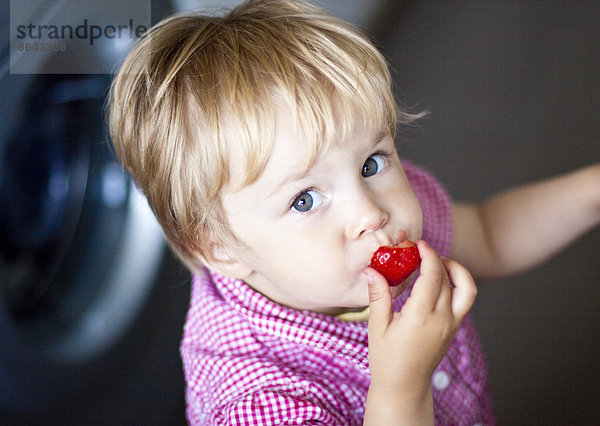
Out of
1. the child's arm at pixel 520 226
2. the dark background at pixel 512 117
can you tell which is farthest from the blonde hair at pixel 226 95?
the dark background at pixel 512 117

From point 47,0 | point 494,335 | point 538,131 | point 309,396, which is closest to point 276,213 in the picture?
point 309,396

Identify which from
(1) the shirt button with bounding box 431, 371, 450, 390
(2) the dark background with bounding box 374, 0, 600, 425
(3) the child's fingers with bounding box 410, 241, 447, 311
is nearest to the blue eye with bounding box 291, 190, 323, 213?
(3) the child's fingers with bounding box 410, 241, 447, 311

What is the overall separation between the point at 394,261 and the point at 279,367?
0.19 m

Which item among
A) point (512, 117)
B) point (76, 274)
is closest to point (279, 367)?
point (76, 274)

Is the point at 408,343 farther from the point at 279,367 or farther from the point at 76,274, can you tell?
the point at 76,274

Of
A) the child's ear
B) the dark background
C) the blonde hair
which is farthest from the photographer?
the dark background

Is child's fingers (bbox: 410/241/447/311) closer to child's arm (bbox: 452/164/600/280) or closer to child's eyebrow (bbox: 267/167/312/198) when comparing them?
child's eyebrow (bbox: 267/167/312/198)

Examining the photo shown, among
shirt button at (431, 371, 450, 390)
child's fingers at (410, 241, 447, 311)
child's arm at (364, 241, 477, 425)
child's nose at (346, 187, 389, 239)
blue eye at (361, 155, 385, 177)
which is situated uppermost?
blue eye at (361, 155, 385, 177)

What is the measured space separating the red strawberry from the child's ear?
170mm

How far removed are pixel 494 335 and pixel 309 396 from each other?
2.31 ft

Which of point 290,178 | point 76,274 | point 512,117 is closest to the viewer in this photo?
point 290,178

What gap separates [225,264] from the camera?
2.59 feet

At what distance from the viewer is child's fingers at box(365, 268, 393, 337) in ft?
2.19

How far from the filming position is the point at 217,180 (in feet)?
2.25
